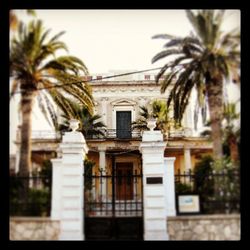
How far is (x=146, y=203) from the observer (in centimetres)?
1105

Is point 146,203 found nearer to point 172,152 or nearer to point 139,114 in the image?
point 172,152

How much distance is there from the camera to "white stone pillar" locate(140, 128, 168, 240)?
1082cm

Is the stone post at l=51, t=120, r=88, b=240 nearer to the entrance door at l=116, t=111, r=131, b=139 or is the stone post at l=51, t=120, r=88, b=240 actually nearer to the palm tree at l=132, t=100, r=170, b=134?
the palm tree at l=132, t=100, r=170, b=134

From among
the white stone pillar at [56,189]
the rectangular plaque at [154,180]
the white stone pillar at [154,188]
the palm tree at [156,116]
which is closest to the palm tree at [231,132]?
the white stone pillar at [154,188]

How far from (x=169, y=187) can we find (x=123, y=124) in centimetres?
1567

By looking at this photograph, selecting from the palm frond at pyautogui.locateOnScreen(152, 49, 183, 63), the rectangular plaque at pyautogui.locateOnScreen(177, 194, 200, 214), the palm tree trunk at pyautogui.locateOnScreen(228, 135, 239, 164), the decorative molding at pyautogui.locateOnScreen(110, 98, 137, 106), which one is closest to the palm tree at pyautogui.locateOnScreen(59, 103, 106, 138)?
the decorative molding at pyautogui.locateOnScreen(110, 98, 137, 106)

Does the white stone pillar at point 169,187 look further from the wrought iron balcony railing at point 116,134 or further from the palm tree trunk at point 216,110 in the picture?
the wrought iron balcony railing at point 116,134

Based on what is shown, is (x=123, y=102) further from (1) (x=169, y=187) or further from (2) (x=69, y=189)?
(2) (x=69, y=189)

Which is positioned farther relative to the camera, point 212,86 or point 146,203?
point 212,86

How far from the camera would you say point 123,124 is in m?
26.8

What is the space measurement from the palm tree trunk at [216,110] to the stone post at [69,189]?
3.63m

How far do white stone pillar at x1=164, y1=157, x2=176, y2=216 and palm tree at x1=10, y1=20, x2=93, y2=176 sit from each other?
148 inches
